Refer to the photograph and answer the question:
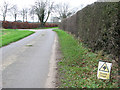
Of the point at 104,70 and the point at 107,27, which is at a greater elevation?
the point at 107,27

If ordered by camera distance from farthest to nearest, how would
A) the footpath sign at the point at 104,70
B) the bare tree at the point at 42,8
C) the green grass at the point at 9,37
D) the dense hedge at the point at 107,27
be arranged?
the bare tree at the point at 42,8, the green grass at the point at 9,37, the dense hedge at the point at 107,27, the footpath sign at the point at 104,70

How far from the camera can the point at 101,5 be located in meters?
7.16

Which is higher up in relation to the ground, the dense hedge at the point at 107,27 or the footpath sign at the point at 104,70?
the dense hedge at the point at 107,27

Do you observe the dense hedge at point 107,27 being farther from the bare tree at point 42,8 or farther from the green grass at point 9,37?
the bare tree at point 42,8

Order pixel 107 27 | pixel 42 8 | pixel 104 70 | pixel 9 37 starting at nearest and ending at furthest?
pixel 104 70 < pixel 107 27 < pixel 9 37 < pixel 42 8

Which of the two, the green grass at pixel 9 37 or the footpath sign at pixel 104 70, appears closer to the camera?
the footpath sign at pixel 104 70

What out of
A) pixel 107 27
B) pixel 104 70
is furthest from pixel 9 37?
pixel 104 70

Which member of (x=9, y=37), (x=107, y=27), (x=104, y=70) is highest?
(x=107, y=27)

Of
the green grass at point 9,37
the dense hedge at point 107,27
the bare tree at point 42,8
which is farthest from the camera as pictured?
the bare tree at point 42,8

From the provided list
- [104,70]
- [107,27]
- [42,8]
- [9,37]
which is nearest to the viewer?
[104,70]

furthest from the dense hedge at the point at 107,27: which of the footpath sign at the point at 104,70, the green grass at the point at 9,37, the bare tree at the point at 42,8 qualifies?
the bare tree at the point at 42,8

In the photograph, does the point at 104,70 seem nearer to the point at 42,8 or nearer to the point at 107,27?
the point at 107,27

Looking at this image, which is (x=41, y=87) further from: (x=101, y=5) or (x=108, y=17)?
(x=101, y=5)

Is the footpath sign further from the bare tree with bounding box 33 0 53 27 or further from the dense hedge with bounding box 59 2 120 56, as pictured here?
the bare tree with bounding box 33 0 53 27
